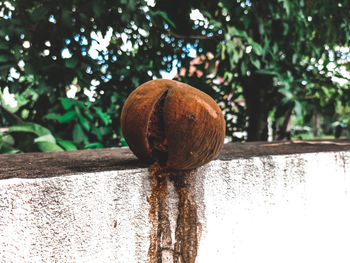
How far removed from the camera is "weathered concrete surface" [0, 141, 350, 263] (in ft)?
2.10

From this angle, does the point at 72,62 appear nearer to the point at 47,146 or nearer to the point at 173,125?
the point at 47,146

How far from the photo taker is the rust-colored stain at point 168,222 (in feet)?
2.62

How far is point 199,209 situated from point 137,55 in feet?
4.34

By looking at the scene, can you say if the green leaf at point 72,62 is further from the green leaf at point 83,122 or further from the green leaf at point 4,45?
the green leaf at point 83,122

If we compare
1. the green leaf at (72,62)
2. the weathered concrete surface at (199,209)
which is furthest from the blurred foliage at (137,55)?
the weathered concrete surface at (199,209)

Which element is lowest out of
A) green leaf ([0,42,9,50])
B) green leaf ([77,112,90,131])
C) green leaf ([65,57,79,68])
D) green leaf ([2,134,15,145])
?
green leaf ([2,134,15,145])

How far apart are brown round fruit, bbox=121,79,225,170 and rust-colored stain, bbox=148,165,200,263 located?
48 millimetres

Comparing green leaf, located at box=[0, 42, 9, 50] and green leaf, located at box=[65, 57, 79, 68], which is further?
green leaf, located at box=[65, 57, 79, 68]

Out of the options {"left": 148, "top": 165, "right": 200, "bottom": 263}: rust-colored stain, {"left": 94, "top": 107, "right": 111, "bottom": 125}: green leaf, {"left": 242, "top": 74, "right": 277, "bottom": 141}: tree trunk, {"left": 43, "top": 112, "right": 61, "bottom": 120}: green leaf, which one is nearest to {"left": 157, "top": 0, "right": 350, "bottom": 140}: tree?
{"left": 242, "top": 74, "right": 277, "bottom": 141}: tree trunk

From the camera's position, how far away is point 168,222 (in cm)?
81

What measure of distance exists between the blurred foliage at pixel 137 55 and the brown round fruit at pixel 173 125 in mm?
681

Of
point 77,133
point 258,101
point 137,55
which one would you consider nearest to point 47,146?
point 77,133

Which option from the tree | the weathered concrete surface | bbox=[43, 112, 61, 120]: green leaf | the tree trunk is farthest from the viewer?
the tree trunk

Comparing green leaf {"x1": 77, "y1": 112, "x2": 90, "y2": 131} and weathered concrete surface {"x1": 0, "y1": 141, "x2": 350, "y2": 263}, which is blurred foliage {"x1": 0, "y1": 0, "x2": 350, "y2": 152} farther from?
weathered concrete surface {"x1": 0, "y1": 141, "x2": 350, "y2": 263}
